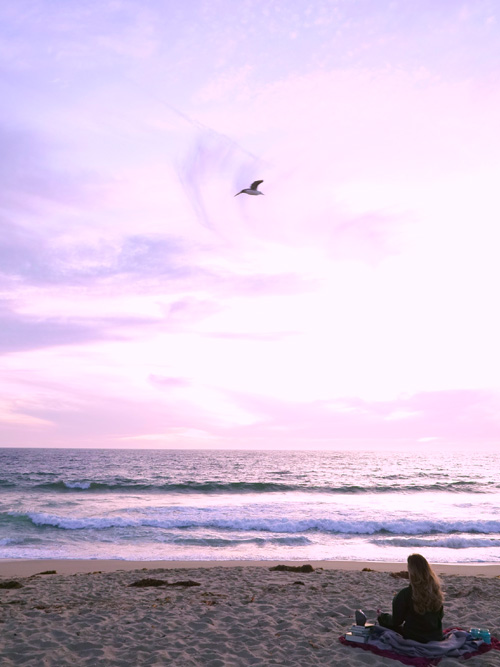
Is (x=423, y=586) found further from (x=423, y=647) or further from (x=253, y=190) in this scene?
(x=253, y=190)

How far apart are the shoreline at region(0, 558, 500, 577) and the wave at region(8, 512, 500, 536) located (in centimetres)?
664

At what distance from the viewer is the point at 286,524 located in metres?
21.5

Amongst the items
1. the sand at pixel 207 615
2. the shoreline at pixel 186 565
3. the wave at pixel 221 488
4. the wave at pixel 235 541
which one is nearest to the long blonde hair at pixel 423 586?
the sand at pixel 207 615

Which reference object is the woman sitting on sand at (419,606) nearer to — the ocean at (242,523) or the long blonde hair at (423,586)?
the long blonde hair at (423,586)

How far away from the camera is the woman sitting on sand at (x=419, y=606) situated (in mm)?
5703

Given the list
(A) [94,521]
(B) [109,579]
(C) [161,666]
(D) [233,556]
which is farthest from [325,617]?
(A) [94,521]

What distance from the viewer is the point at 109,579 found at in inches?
439

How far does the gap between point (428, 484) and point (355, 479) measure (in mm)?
6464

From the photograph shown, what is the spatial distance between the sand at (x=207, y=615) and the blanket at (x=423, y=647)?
109 millimetres

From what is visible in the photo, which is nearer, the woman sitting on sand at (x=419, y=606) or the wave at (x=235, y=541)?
the woman sitting on sand at (x=419, y=606)

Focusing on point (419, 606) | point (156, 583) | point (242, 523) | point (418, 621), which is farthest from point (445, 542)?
point (419, 606)

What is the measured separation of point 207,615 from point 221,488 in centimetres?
3055

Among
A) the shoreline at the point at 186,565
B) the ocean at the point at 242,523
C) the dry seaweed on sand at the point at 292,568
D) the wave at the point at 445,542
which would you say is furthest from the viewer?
the wave at the point at 445,542

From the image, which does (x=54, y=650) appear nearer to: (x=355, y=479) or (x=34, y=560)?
(x=34, y=560)
